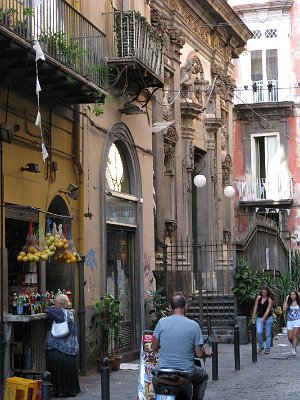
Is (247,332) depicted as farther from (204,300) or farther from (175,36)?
(175,36)

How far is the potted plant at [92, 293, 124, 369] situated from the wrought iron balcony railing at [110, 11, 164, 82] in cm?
456

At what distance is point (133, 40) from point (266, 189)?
21962 mm

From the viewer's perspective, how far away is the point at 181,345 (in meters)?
9.23

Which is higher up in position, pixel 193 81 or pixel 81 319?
pixel 193 81

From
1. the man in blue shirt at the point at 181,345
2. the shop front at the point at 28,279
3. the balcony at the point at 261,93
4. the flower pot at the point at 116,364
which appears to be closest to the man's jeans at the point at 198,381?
the man in blue shirt at the point at 181,345

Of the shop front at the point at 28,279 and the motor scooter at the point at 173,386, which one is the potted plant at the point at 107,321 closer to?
the shop front at the point at 28,279

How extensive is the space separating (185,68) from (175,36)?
1374mm

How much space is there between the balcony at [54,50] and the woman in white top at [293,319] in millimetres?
7656

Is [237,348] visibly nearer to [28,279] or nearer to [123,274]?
[123,274]

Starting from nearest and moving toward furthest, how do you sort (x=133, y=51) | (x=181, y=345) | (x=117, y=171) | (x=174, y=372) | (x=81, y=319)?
1. (x=174, y=372)
2. (x=181, y=345)
3. (x=81, y=319)
4. (x=133, y=51)
5. (x=117, y=171)

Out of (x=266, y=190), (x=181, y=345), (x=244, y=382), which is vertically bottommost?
(x=244, y=382)

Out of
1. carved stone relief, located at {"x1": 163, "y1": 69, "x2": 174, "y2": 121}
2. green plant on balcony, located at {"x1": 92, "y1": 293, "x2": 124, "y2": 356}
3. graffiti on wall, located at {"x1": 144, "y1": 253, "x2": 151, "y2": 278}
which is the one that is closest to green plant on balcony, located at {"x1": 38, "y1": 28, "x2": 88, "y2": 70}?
green plant on balcony, located at {"x1": 92, "y1": 293, "x2": 124, "y2": 356}

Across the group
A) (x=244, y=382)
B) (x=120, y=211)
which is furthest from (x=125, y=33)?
(x=244, y=382)

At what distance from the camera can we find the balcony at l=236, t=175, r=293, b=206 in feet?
127
